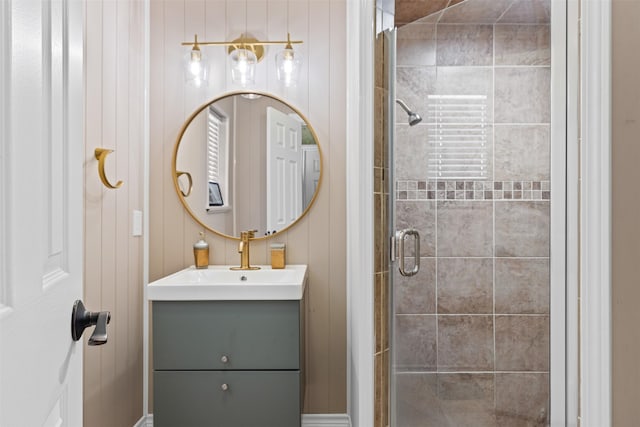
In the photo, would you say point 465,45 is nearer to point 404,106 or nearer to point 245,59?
point 404,106

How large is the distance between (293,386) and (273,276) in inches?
20.1

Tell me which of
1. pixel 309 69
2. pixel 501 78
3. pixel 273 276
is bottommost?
pixel 273 276

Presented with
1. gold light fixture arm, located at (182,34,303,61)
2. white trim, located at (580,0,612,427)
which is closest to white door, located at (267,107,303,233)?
gold light fixture arm, located at (182,34,303,61)

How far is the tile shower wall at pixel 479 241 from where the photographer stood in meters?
1.15

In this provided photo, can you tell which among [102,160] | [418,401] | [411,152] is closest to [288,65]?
[411,152]

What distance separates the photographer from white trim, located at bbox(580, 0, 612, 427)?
0.63m

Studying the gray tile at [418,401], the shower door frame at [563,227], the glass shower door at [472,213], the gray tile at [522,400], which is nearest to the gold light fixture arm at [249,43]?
the glass shower door at [472,213]

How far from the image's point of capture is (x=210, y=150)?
2.28 meters

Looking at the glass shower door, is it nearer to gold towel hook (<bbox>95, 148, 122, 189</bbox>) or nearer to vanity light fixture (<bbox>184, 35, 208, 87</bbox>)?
vanity light fixture (<bbox>184, 35, 208, 87</bbox>)

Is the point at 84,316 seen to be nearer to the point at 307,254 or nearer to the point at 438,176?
the point at 438,176

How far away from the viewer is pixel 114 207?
189 centimetres

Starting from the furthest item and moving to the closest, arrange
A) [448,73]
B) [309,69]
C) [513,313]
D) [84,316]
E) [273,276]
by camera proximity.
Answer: [309,69]
[273,276]
[448,73]
[513,313]
[84,316]

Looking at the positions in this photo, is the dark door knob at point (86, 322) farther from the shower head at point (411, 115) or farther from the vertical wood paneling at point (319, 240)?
the vertical wood paneling at point (319, 240)

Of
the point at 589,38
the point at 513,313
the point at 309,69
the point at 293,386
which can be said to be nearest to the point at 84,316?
the point at 589,38
